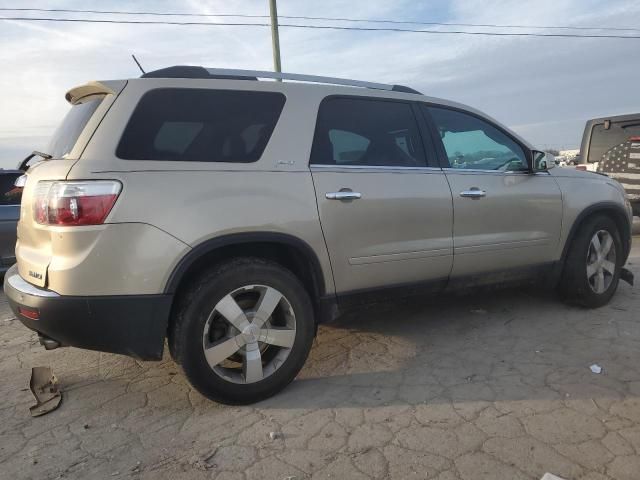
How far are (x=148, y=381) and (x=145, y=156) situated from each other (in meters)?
1.51

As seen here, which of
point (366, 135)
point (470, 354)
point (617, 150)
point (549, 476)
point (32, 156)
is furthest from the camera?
point (617, 150)

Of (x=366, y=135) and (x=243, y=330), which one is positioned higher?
(x=366, y=135)

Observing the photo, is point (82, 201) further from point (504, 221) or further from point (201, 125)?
→ point (504, 221)

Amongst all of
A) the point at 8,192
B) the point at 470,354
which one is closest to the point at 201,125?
the point at 470,354

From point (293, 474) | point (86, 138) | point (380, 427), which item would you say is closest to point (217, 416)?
point (293, 474)

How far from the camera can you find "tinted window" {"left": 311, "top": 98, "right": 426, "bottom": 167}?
3299mm

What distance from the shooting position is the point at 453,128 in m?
4.00

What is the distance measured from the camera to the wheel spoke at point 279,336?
9.69 ft

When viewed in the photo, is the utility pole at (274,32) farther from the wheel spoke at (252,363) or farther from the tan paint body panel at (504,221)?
the wheel spoke at (252,363)

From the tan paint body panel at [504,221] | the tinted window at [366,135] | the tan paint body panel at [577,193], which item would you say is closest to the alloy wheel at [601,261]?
the tan paint body panel at [577,193]

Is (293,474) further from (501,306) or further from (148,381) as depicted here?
(501,306)

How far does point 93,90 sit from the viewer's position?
2.96 m

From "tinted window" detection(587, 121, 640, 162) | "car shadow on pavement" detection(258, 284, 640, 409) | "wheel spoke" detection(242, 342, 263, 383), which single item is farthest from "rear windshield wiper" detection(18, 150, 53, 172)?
"tinted window" detection(587, 121, 640, 162)

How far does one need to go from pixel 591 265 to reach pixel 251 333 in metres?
3.22
